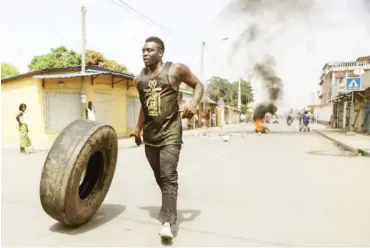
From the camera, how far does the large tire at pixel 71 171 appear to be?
10.9ft

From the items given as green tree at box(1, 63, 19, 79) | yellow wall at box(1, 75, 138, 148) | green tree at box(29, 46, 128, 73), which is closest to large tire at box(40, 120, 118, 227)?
yellow wall at box(1, 75, 138, 148)

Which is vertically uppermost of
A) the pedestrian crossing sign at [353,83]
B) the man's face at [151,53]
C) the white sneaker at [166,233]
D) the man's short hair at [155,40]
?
the pedestrian crossing sign at [353,83]

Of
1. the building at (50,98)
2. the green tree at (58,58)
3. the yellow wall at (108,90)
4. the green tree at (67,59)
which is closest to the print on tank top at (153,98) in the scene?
the building at (50,98)

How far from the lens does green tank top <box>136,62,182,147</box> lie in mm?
3531

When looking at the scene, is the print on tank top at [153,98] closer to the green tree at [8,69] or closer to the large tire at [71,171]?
the large tire at [71,171]

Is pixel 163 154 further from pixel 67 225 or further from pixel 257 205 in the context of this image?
pixel 257 205

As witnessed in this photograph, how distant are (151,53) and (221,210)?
83.2 inches

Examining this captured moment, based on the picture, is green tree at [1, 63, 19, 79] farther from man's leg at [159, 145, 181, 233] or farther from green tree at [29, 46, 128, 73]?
man's leg at [159, 145, 181, 233]

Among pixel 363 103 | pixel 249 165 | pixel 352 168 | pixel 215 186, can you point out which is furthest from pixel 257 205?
pixel 363 103

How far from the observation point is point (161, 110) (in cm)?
356

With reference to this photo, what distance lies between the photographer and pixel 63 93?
16656 millimetres

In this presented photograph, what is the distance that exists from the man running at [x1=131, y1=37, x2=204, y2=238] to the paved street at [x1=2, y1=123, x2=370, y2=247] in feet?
1.83

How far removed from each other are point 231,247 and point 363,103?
23896mm

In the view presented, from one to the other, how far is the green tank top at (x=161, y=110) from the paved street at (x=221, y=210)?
37.3 inches
